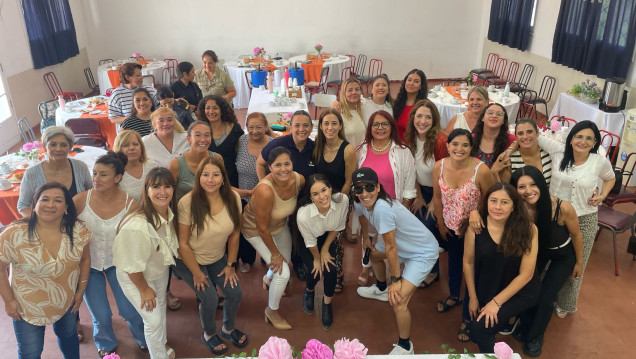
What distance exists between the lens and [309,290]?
11.5ft

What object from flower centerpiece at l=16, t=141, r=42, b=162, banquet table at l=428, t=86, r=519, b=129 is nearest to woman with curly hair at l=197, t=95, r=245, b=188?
flower centerpiece at l=16, t=141, r=42, b=162

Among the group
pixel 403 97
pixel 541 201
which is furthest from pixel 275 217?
pixel 403 97

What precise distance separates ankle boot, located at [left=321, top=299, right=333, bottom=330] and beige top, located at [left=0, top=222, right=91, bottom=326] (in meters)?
1.72

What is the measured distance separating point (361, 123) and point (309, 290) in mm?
1641

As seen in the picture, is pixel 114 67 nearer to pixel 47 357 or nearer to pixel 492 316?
pixel 47 357

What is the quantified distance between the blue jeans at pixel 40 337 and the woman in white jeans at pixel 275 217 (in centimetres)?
123

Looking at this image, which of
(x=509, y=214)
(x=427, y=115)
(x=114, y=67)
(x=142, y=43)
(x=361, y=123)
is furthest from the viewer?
(x=142, y=43)

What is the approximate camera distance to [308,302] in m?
3.51

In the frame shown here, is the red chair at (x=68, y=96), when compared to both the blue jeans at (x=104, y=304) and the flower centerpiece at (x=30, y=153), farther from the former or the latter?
the blue jeans at (x=104, y=304)

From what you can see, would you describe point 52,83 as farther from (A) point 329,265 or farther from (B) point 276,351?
(B) point 276,351

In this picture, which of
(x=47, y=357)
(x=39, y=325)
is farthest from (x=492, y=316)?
(x=47, y=357)

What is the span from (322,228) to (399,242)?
54 centimetres

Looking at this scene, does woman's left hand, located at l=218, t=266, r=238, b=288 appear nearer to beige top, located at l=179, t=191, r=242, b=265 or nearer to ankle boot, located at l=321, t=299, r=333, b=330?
beige top, located at l=179, t=191, r=242, b=265

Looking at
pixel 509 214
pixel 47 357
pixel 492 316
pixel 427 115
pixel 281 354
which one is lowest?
pixel 47 357
